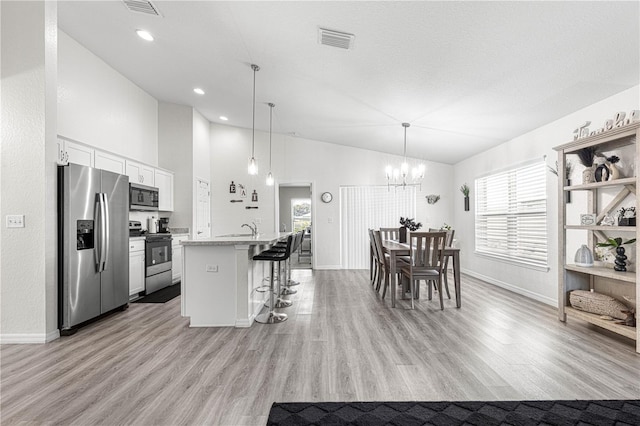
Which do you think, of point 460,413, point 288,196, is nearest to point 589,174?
point 460,413

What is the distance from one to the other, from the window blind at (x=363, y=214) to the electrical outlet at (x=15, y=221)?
5424 millimetres

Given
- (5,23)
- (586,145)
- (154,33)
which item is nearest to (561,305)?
(586,145)

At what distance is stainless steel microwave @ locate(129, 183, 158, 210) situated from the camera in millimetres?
4828

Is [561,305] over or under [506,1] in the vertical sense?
under

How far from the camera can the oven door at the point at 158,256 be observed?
4.80m

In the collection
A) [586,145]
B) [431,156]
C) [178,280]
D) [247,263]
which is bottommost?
[178,280]

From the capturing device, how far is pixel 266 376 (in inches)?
87.8

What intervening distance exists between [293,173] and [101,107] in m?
3.79

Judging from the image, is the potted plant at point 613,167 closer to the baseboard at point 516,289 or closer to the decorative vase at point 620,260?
the decorative vase at point 620,260

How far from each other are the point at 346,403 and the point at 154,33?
429cm

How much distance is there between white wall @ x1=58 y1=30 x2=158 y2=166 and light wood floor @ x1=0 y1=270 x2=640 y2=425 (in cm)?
276

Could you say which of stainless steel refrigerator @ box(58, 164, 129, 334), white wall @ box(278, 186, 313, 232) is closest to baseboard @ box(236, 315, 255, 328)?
stainless steel refrigerator @ box(58, 164, 129, 334)

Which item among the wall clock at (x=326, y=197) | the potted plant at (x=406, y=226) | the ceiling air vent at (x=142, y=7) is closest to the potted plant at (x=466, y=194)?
the potted plant at (x=406, y=226)

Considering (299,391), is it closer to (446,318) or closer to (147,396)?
(147,396)
